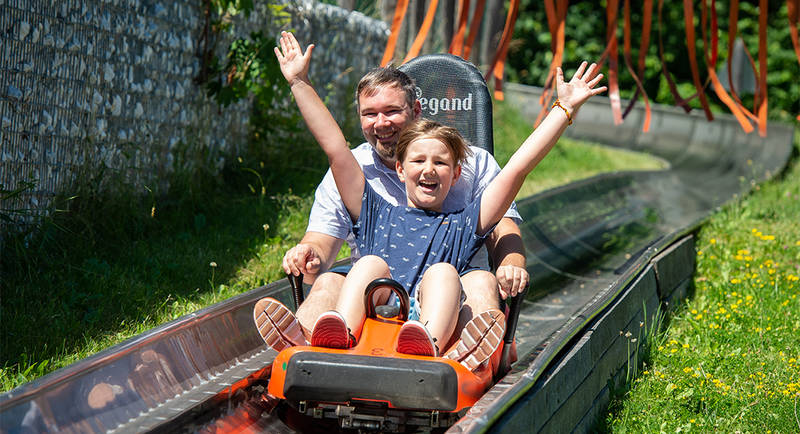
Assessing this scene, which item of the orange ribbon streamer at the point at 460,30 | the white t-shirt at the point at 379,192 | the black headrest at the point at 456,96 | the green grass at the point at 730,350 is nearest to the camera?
the green grass at the point at 730,350

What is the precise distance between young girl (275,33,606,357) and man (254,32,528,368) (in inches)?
4.3

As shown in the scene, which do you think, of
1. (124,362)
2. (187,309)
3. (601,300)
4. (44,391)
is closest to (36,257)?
(187,309)

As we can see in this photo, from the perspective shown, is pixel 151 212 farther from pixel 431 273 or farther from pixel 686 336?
pixel 686 336

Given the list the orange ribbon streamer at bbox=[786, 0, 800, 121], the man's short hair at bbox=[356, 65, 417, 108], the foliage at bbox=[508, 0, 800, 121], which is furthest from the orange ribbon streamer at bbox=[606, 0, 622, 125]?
the foliage at bbox=[508, 0, 800, 121]

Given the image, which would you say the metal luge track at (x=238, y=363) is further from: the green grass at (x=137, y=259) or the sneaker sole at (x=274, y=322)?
the green grass at (x=137, y=259)

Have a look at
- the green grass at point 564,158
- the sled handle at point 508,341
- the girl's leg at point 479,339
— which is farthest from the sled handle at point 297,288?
the green grass at point 564,158

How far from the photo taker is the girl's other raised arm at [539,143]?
2.62 metres

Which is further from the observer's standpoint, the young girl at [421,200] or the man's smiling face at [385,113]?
the man's smiling face at [385,113]

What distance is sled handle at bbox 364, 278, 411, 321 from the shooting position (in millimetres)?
2426

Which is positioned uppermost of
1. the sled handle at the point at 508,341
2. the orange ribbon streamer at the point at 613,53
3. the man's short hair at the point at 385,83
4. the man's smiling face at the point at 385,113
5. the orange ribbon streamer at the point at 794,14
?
the orange ribbon streamer at the point at 794,14

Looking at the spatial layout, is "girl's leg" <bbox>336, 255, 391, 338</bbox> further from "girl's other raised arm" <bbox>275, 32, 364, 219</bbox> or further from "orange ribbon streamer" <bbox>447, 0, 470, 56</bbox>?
"orange ribbon streamer" <bbox>447, 0, 470, 56</bbox>

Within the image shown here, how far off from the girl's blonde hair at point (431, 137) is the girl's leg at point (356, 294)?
0.43 meters

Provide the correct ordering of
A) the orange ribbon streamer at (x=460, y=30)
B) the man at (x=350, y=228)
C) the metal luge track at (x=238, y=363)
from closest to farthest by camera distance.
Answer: the metal luge track at (x=238, y=363) < the man at (x=350, y=228) < the orange ribbon streamer at (x=460, y=30)

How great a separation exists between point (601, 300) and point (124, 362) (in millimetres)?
1653
